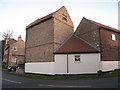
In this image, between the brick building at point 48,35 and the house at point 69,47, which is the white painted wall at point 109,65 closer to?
the house at point 69,47

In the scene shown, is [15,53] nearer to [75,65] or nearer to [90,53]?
[75,65]

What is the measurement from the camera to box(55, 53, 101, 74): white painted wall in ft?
55.8

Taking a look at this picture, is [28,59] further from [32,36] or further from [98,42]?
[98,42]

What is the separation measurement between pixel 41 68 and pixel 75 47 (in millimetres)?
7359

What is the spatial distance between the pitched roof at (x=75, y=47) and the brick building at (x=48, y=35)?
126 cm

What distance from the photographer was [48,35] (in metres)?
20.3

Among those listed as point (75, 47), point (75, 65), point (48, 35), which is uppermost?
point (48, 35)

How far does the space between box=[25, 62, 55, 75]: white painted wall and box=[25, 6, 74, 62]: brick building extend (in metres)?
0.74

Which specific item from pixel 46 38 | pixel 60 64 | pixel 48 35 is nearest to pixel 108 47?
pixel 60 64

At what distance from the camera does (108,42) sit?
19766 mm

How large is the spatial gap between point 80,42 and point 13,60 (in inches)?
1046

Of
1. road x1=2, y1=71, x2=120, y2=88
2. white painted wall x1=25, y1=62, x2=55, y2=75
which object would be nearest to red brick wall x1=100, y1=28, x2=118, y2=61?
road x1=2, y1=71, x2=120, y2=88

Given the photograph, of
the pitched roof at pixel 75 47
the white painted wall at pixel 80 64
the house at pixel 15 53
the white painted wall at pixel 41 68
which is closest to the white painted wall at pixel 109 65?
the white painted wall at pixel 80 64

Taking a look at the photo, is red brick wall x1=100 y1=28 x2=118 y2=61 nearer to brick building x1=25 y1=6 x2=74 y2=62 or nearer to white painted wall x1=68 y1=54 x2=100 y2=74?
white painted wall x1=68 y1=54 x2=100 y2=74
